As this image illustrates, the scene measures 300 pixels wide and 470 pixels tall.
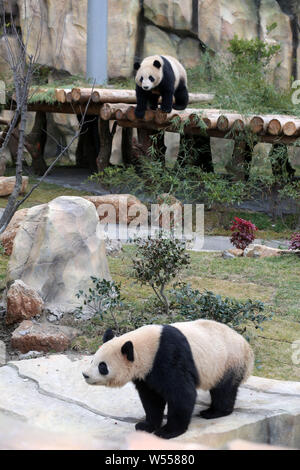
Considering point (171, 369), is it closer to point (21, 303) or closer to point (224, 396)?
point (224, 396)

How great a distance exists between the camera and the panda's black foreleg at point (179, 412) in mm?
2572

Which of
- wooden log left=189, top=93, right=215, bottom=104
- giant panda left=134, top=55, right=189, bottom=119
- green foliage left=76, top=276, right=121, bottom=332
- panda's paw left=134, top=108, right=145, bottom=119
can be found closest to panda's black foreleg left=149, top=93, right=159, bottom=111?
giant panda left=134, top=55, right=189, bottom=119

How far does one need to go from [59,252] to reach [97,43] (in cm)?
1022

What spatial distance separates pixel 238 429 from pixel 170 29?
48.1 ft

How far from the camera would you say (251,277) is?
6.08 m

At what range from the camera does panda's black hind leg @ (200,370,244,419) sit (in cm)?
282

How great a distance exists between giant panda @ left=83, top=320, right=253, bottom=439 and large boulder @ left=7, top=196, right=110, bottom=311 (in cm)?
198

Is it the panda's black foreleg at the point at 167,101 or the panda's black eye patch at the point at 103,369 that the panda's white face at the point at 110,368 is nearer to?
the panda's black eye patch at the point at 103,369

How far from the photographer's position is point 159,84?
874 cm

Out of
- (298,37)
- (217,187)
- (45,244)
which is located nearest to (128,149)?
(217,187)

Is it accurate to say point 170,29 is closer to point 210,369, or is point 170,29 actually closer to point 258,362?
point 258,362

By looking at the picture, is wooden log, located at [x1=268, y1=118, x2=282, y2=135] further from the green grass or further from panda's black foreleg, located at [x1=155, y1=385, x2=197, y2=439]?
panda's black foreleg, located at [x1=155, y1=385, x2=197, y2=439]

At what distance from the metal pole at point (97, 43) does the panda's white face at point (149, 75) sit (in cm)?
549

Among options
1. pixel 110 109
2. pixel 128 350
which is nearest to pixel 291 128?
pixel 110 109
